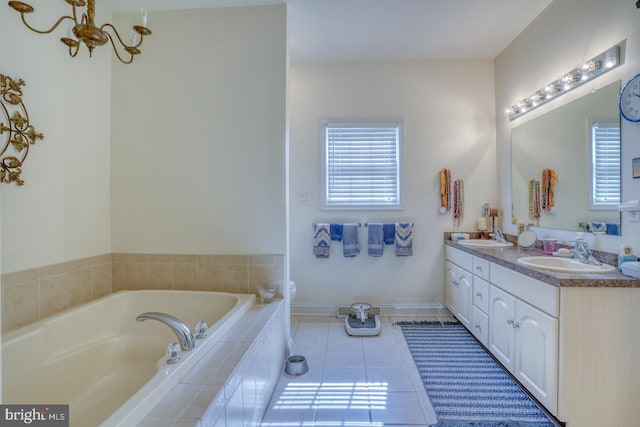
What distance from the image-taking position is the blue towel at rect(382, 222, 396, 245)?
10.7 feet

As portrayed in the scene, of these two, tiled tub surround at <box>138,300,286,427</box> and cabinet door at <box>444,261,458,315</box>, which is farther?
cabinet door at <box>444,261,458,315</box>

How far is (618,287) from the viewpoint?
162cm

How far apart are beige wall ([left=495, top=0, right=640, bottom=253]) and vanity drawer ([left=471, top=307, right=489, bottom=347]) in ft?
2.73

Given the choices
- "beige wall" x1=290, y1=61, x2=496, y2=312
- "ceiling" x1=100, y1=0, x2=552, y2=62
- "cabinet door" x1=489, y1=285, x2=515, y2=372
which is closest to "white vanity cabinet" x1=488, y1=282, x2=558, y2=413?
"cabinet door" x1=489, y1=285, x2=515, y2=372

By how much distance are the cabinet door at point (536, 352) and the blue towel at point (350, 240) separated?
59.9 inches

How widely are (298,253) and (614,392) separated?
2.49 meters

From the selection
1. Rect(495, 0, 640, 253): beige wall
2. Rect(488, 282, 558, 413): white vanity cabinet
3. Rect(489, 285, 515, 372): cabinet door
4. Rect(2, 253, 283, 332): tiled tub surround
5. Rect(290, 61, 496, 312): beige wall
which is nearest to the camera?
Rect(488, 282, 558, 413): white vanity cabinet

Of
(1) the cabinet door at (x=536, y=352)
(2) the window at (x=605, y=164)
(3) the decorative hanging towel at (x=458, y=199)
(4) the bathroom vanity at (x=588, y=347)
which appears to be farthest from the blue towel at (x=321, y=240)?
(2) the window at (x=605, y=164)

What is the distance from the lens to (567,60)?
237 centimetres

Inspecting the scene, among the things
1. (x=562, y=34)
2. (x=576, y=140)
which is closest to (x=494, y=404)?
(x=576, y=140)

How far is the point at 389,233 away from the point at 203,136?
76.5 inches

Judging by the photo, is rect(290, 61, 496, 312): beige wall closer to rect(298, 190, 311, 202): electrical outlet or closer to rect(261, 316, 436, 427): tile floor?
rect(298, 190, 311, 202): electrical outlet

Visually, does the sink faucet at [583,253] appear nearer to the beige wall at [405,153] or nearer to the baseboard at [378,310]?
the beige wall at [405,153]

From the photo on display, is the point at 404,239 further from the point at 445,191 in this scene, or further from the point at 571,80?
the point at 571,80
